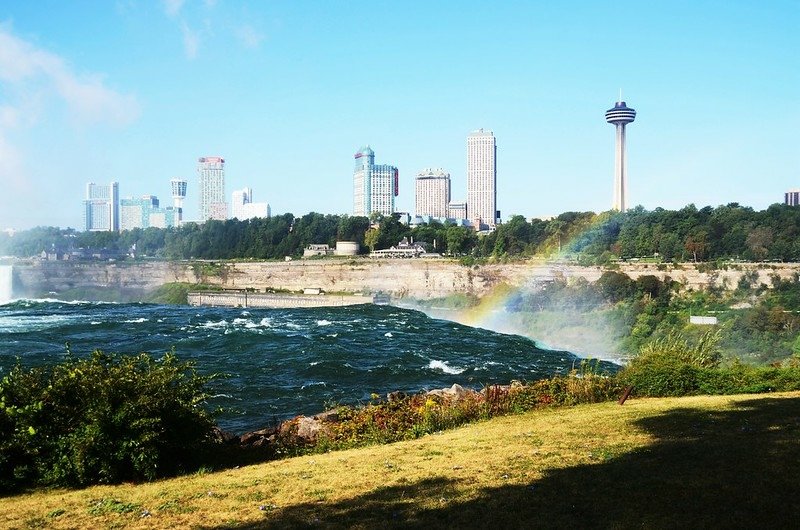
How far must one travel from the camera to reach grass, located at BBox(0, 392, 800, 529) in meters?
7.66

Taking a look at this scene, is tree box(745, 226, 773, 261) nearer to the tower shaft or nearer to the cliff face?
the cliff face

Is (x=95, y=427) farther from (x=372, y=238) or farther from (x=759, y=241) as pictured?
(x=372, y=238)

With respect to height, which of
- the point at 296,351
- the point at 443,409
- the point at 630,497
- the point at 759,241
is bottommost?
the point at 296,351

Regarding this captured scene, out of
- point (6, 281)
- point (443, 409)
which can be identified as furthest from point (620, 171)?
point (443, 409)

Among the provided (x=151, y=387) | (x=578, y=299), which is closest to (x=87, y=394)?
(x=151, y=387)

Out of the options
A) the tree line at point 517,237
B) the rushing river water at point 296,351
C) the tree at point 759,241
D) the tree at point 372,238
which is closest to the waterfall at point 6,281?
the tree line at point 517,237

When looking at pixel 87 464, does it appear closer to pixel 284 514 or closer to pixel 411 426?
pixel 284 514

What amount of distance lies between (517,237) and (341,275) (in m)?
21.9

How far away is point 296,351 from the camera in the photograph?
113 ft

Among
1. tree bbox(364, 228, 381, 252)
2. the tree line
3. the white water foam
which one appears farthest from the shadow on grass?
tree bbox(364, 228, 381, 252)

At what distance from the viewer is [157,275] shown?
3836 inches

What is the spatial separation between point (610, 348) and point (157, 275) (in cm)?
7198

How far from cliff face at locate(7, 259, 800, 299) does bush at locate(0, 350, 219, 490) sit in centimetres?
4991

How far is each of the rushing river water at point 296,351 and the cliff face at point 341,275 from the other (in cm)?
1749
